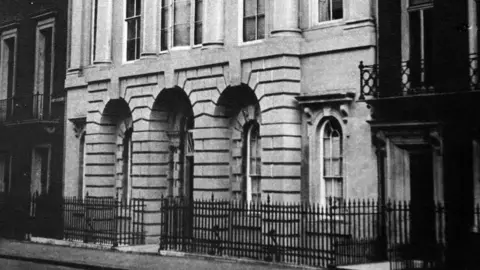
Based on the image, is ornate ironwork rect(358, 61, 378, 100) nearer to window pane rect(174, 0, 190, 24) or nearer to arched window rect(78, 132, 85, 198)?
window pane rect(174, 0, 190, 24)

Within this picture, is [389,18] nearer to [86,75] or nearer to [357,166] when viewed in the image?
[357,166]

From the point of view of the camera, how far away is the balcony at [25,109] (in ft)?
90.2

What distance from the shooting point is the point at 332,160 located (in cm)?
1809

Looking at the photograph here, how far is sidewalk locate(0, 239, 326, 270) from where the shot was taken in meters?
16.7

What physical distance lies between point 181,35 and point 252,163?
5.15 m

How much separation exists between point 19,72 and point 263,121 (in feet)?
49.1

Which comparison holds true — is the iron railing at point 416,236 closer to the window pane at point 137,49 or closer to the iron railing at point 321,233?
the iron railing at point 321,233

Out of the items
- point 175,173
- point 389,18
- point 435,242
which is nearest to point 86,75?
point 175,173

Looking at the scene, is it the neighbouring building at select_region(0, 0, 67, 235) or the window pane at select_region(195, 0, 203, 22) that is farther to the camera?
the neighbouring building at select_region(0, 0, 67, 235)

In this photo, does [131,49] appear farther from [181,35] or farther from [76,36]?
[76,36]

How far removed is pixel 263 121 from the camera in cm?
1892

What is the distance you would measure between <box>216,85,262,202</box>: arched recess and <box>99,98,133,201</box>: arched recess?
17.1 feet

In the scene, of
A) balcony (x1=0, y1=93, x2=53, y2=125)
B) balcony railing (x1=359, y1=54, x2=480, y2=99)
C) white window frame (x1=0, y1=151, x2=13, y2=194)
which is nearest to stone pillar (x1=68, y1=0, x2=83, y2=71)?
balcony (x1=0, y1=93, x2=53, y2=125)

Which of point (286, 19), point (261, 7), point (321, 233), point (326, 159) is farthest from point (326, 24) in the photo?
point (321, 233)
